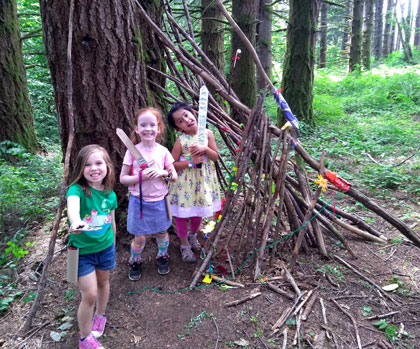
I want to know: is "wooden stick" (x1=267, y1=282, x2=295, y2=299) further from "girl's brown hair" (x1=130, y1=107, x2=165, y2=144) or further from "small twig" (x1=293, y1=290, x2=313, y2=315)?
"girl's brown hair" (x1=130, y1=107, x2=165, y2=144)

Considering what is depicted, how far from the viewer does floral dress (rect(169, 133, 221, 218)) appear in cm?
270

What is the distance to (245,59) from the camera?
6535mm

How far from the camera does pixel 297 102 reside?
7.47 m

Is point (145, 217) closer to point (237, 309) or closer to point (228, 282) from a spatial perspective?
point (228, 282)

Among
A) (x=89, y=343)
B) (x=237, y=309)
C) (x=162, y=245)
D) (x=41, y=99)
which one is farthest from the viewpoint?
(x=41, y=99)

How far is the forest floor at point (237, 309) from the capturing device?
2020mm

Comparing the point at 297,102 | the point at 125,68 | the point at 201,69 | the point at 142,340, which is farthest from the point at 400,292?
the point at 297,102

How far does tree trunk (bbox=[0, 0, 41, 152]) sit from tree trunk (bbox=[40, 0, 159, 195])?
4.32m

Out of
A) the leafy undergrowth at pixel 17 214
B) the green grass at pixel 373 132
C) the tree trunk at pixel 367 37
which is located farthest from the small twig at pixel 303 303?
the tree trunk at pixel 367 37

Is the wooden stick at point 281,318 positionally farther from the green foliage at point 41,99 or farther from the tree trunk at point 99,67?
the green foliage at point 41,99

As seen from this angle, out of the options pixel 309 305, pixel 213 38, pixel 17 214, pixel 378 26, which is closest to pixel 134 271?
pixel 309 305

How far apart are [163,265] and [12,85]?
5.70 m

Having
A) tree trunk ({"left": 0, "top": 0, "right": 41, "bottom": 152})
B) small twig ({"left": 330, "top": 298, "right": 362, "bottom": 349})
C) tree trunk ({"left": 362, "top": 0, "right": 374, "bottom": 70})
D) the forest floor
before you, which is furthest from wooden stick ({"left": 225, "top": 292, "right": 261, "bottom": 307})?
tree trunk ({"left": 362, "top": 0, "right": 374, "bottom": 70})

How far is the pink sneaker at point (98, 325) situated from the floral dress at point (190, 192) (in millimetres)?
1004
